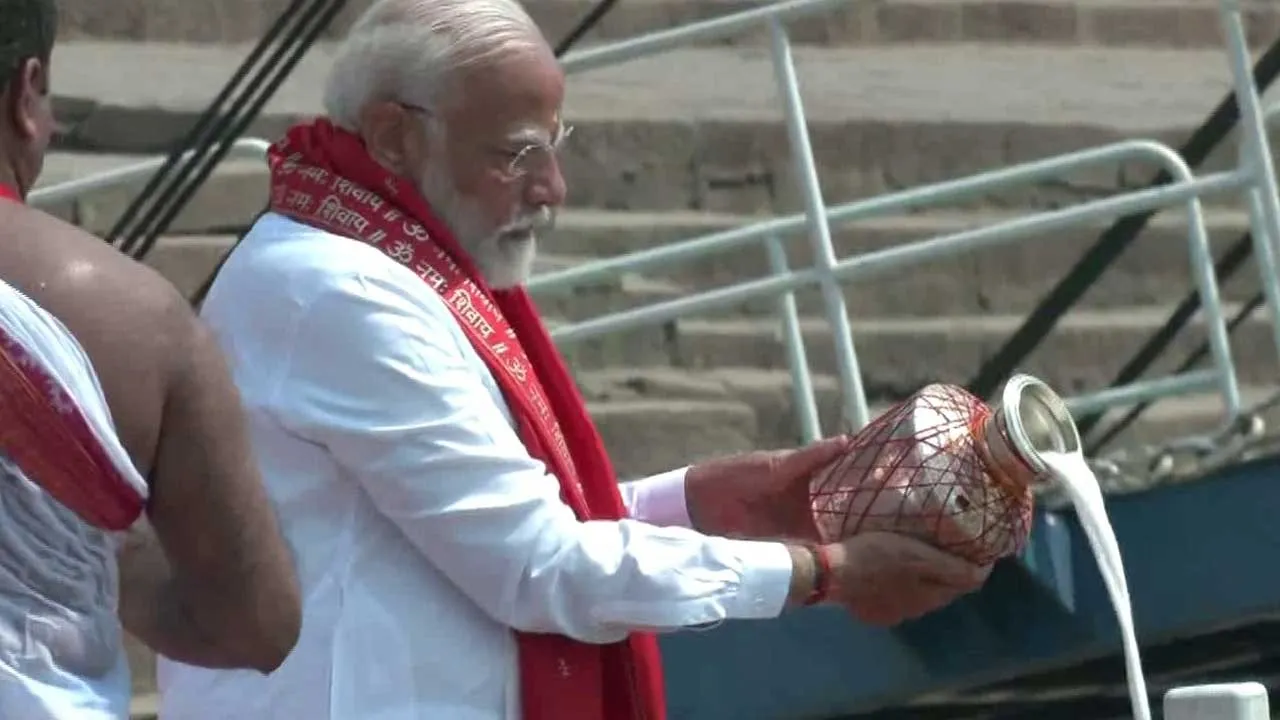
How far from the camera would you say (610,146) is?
716 centimetres

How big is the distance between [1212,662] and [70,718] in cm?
327

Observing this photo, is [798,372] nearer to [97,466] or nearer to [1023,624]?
[1023,624]

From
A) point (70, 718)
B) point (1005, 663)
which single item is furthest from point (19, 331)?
point (1005, 663)

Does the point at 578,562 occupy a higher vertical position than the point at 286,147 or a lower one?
lower

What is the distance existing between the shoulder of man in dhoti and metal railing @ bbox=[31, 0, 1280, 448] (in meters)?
2.54

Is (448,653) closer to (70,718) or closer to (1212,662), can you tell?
(70,718)

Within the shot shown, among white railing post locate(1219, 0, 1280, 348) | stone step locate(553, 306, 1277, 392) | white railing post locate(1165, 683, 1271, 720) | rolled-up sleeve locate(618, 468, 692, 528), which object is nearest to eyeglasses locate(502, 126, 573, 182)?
rolled-up sleeve locate(618, 468, 692, 528)

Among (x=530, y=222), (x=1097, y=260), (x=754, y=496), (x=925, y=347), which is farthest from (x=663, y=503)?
(x=925, y=347)

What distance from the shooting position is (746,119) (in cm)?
736

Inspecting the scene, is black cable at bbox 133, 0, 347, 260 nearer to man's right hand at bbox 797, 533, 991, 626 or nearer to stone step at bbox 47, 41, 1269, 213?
stone step at bbox 47, 41, 1269, 213

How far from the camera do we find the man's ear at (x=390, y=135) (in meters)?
2.88

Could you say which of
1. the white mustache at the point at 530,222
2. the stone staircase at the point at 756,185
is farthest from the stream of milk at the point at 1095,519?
the stone staircase at the point at 756,185

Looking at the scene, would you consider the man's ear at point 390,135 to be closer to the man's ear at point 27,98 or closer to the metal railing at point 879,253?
the man's ear at point 27,98

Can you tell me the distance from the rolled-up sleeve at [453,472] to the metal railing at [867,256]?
1.83m
